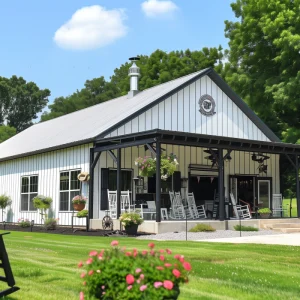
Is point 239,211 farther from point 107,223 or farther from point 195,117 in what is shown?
point 107,223

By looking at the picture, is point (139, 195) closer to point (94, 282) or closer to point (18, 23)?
point (18, 23)

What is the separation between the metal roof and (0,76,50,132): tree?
98.3ft

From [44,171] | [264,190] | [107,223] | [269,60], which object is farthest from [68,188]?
[269,60]

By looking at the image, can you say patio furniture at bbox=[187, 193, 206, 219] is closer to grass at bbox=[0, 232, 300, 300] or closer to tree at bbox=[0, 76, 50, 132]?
grass at bbox=[0, 232, 300, 300]

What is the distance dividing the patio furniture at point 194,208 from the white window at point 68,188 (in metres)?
4.26

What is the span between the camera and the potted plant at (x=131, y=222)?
14969mm

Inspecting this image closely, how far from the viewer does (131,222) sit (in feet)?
49.2

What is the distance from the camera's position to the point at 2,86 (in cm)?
5575

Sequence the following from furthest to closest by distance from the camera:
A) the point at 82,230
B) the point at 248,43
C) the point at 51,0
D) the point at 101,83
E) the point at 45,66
Answer: the point at 101,83
the point at 45,66
the point at 248,43
the point at 82,230
the point at 51,0

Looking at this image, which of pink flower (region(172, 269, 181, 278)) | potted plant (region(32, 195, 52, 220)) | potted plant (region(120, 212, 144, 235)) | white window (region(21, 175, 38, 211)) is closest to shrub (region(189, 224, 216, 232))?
potted plant (region(120, 212, 144, 235))

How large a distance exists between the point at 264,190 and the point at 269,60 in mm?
9533

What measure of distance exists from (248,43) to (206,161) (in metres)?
11.0

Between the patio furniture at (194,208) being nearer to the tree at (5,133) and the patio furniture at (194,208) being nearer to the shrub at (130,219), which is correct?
the shrub at (130,219)

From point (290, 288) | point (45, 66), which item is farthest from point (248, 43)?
point (290, 288)
